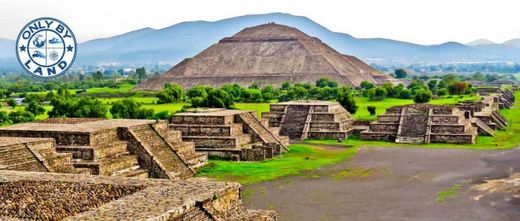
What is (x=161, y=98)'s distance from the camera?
8594 centimetres

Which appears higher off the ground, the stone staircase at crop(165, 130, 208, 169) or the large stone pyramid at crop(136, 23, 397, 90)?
the large stone pyramid at crop(136, 23, 397, 90)

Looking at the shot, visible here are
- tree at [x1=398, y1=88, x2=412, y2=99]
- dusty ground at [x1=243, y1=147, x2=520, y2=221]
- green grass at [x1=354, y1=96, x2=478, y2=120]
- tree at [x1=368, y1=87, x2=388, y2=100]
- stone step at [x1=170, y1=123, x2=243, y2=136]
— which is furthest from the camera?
tree at [x1=398, y1=88, x2=412, y2=99]

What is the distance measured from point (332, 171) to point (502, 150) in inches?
601

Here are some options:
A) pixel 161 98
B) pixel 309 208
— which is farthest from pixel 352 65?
pixel 309 208

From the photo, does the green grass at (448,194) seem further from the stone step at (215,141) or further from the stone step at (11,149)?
the stone step at (11,149)

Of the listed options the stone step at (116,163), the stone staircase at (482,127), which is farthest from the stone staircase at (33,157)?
the stone staircase at (482,127)

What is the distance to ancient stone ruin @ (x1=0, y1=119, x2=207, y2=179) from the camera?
2948 centimetres

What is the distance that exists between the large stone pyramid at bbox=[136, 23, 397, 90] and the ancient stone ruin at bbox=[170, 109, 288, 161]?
87.7 m

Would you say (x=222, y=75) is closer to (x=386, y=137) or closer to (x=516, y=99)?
(x=516, y=99)

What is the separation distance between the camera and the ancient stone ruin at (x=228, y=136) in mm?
42562

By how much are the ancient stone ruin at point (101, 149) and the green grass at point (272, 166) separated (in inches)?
55.9

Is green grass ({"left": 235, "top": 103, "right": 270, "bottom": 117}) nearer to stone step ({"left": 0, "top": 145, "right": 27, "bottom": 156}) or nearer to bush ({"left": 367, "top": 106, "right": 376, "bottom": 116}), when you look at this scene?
bush ({"left": 367, "top": 106, "right": 376, "bottom": 116})

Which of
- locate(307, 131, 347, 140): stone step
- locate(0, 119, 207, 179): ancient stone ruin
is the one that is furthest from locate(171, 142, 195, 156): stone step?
locate(307, 131, 347, 140): stone step

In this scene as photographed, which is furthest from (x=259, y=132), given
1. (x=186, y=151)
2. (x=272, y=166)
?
(x=186, y=151)
